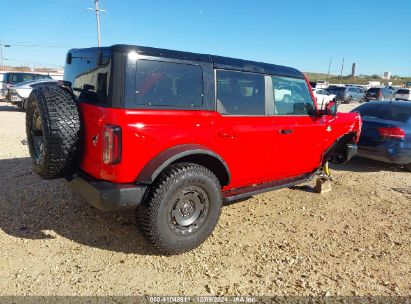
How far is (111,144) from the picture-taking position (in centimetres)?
284

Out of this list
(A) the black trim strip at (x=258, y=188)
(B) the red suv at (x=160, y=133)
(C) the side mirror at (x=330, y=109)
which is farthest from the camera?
(C) the side mirror at (x=330, y=109)

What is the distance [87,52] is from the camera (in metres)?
3.50

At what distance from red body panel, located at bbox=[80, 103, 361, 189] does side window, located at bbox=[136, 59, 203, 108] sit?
0.11 meters

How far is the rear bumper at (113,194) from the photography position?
2922 millimetres

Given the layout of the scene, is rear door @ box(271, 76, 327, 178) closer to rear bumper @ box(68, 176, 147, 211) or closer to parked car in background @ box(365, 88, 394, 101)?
rear bumper @ box(68, 176, 147, 211)

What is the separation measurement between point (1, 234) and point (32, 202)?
2.84 feet

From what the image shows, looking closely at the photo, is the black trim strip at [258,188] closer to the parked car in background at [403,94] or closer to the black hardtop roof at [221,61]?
the black hardtop roof at [221,61]

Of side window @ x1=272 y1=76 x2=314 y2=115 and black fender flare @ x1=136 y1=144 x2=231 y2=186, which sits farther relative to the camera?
side window @ x1=272 y1=76 x2=314 y2=115

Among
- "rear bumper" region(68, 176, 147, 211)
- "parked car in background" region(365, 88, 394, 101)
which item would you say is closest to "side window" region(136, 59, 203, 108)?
"rear bumper" region(68, 176, 147, 211)

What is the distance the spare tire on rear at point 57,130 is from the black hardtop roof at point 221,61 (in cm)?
62

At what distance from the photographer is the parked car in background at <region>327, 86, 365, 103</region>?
3030 centimetres

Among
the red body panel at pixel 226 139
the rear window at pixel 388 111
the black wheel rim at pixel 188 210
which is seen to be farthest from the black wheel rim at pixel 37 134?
the rear window at pixel 388 111

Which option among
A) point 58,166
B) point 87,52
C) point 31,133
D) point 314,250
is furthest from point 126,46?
point 314,250

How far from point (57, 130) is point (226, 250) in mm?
2050
